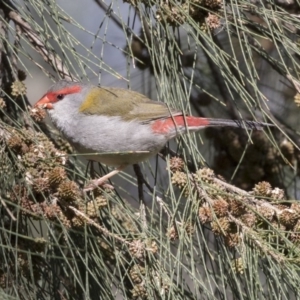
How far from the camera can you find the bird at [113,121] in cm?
283

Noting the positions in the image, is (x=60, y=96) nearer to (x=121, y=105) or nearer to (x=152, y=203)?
(x=121, y=105)

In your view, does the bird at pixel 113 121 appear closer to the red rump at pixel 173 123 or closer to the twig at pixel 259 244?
the red rump at pixel 173 123

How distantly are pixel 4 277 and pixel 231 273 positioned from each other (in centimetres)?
80

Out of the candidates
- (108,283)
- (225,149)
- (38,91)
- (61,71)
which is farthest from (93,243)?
(38,91)

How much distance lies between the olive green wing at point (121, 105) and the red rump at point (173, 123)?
0.03m

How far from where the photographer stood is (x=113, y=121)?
2.95 meters

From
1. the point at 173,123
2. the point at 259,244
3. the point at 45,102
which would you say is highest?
the point at 45,102

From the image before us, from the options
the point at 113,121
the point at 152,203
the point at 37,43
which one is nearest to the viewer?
the point at 152,203

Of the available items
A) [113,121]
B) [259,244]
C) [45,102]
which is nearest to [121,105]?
[113,121]

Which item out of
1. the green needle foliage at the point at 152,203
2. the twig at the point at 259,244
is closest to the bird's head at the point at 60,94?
the green needle foliage at the point at 152,203

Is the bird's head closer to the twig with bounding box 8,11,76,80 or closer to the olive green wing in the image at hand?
the olive green wing

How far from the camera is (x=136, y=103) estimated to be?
3.01 metres

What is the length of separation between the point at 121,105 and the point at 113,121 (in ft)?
0.34

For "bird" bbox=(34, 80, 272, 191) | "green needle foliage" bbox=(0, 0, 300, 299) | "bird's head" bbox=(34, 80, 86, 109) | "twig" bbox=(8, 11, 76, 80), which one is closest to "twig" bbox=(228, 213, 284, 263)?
"green needle foliage" bbox=(0, 0, 300, 299)
